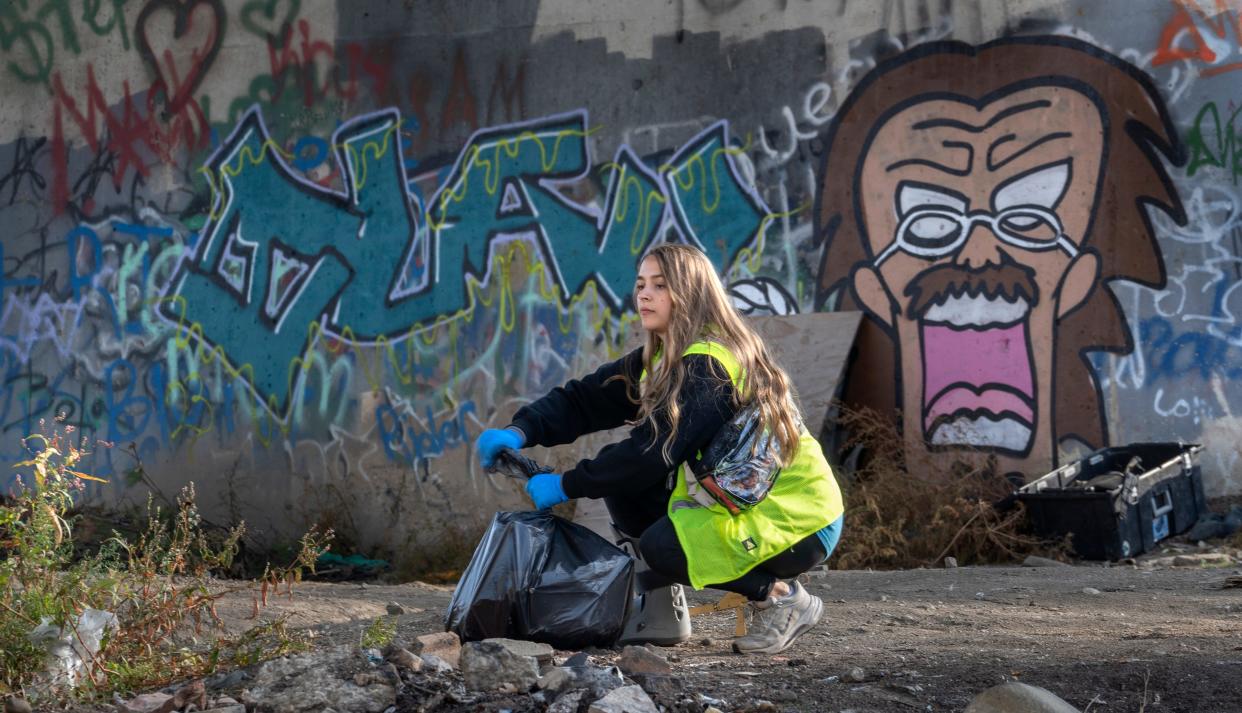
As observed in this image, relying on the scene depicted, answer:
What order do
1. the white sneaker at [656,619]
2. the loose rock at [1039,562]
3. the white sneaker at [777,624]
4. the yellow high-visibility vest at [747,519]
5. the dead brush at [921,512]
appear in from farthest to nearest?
the dead brush at [921,512], the loose rock at [1039,562], the white sneaker at [656,619], the white sneaker at [777,624], the yellow high-visibility vest at [747,519]

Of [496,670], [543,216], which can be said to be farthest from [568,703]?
[543,216]

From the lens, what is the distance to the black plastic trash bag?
13.9 feet

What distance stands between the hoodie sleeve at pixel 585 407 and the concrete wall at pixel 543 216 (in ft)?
14.6

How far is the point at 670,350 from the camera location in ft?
14.0

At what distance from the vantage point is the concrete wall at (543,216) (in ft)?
27.6

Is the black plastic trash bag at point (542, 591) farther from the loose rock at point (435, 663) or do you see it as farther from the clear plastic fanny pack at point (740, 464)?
the clear plastic fanny pack at point (740, 464)

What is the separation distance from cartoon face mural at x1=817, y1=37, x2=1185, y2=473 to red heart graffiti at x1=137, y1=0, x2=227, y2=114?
4.98 meters

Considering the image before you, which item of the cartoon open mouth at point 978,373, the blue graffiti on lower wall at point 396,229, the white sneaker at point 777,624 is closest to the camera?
the white sneaker at point 777,624

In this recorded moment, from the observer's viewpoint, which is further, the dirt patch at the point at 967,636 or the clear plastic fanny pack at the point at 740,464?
the clear plastic fanny pack at the point at 740,464

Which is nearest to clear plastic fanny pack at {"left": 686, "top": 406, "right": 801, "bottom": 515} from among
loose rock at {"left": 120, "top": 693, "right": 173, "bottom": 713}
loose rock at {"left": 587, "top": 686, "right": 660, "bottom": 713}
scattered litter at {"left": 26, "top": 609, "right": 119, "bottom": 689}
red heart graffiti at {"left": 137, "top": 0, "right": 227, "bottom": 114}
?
loose rock at {"left": 587, "top": 686, "right": 660, "bottom": 713}

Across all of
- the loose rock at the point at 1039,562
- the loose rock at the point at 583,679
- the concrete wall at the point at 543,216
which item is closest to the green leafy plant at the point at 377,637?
the loose rock at the point at 583,679

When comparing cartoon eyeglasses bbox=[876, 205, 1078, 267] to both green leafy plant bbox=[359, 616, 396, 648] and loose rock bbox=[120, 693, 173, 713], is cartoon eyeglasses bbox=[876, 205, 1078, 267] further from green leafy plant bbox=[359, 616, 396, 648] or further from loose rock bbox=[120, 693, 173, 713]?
loose rock bbox=[120, 693, 173, 713]

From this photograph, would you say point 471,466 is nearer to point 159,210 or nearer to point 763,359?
point 159,210

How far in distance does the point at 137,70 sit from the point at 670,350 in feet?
26.3
